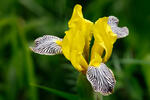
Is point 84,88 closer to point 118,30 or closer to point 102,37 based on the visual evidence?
point 102,37

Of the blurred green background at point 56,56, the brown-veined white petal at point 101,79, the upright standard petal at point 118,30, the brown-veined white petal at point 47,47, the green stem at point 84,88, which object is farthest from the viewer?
the blurred green background at point 56,56

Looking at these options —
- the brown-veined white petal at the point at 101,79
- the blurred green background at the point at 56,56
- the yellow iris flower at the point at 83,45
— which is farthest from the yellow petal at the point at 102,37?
the blurred green background at the point at 56,56

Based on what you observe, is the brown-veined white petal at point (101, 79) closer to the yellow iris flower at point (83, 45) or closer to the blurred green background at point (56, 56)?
the yellow iris flower at point (83, 45)

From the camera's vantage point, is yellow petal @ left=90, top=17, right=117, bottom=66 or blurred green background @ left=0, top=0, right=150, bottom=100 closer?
yellow petal @ left=90, top=17, right=117, bottom=66

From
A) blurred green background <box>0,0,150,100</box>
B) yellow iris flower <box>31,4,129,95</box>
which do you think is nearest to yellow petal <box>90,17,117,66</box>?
yellow iris flower <box>31,4,129,95</box>

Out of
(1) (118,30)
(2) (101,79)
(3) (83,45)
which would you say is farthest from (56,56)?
(2) (101,79)

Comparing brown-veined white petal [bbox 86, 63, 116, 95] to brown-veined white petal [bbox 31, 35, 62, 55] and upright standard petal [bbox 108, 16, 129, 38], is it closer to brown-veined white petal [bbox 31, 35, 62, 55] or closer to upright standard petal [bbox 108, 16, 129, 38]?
brown-veined white petal [bbox 31, 35, 62, 55]
